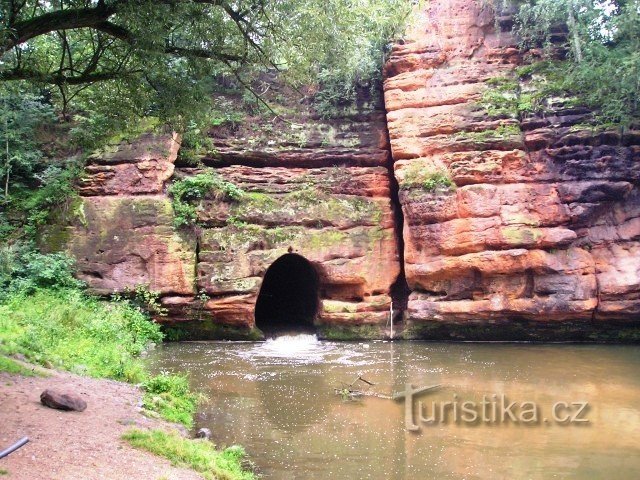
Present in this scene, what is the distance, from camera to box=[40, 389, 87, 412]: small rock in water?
241 inches

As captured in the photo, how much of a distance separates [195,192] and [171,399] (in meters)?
8.19

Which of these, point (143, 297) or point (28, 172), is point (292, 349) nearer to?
point (143, 297)

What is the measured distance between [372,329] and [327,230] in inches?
120

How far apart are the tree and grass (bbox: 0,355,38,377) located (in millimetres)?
3564

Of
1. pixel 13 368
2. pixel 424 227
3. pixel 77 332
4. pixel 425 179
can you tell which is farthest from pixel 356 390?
pixel 425 179

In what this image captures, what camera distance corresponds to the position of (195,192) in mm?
14969

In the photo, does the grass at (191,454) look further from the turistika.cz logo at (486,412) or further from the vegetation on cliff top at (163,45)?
the vegetation on cliff top at (163,45)

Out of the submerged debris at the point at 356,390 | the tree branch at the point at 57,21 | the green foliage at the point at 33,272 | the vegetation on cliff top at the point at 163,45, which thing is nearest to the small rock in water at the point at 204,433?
the submerged debris at the point at 356,390

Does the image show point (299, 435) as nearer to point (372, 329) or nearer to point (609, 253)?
point (372, 329)

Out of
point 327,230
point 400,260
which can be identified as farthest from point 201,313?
point 400,260

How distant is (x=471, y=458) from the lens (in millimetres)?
6281

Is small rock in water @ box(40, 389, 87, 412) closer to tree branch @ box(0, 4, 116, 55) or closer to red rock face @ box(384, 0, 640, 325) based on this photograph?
tree branch @ box(0, 4, 116, 55)

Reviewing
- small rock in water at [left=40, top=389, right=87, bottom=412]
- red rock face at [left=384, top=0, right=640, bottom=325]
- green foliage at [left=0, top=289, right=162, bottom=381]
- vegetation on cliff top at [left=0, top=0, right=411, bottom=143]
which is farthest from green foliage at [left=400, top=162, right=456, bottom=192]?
small rock in water at [left=40, top=389, right=87, bottom=412]

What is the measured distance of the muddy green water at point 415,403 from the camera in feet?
20.1
